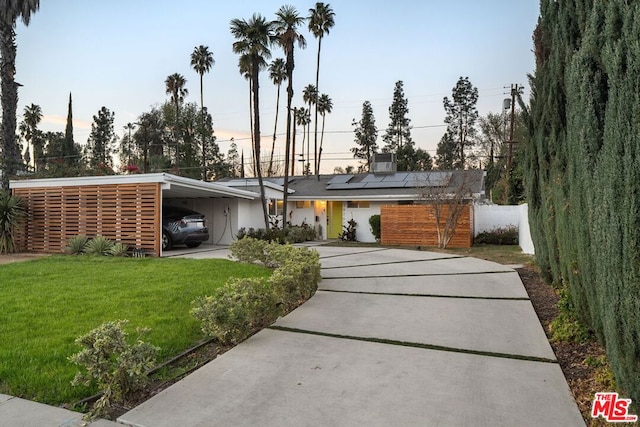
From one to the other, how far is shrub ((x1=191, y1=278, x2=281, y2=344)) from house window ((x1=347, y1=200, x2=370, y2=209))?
1366 cm

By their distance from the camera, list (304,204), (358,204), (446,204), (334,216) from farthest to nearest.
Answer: (304,204) → (334,216) → (358,204) → (446,204)

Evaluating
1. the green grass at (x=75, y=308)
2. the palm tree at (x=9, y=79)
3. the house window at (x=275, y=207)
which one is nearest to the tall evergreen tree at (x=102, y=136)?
the palm tree at (x=9, y=79)

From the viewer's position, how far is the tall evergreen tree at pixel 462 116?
37.1 metres

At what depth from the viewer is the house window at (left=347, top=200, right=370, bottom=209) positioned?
58.7ft

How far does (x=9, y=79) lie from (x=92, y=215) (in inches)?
258

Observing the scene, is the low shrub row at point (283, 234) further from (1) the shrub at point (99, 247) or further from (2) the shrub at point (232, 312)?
(2) the shrub at point (232, 312)

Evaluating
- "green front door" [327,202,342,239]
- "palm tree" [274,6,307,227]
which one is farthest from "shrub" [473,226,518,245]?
"palm tree" [274,6,307,227]


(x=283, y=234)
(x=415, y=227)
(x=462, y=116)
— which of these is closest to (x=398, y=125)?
(x=462, y=116)

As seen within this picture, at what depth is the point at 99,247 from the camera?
1130cm

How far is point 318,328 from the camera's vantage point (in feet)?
14.5

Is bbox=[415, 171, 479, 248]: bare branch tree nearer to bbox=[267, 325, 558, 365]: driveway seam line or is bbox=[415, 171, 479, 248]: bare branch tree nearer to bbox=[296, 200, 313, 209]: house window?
bbox=[296, 200, 313, 209]: house window

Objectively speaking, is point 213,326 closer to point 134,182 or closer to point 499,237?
point 134,182

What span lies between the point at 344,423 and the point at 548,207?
190 inches

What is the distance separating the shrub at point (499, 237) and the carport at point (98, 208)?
1034 centimetres
